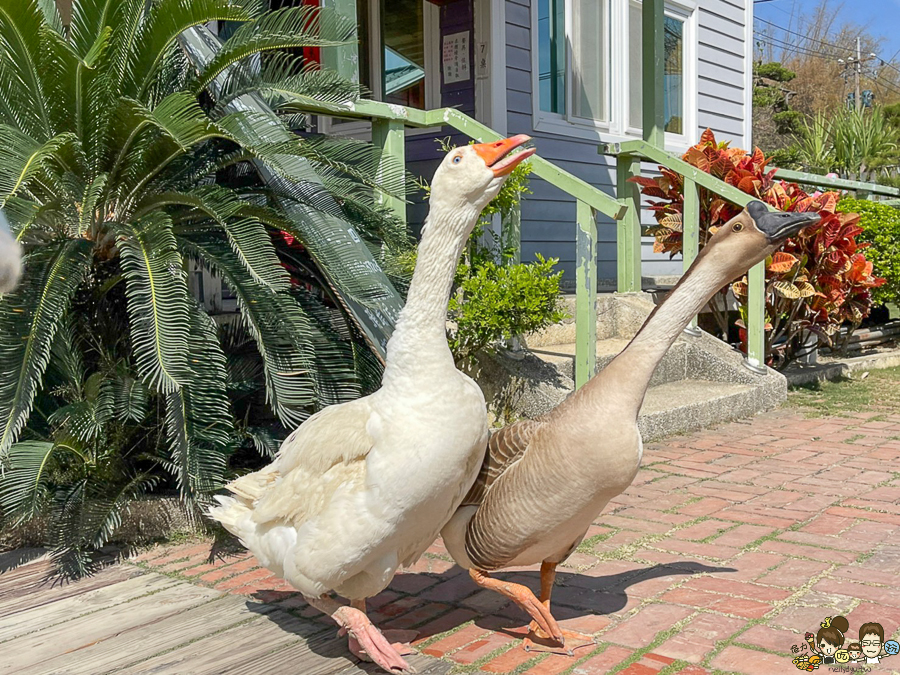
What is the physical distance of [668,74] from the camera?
12.0 meters

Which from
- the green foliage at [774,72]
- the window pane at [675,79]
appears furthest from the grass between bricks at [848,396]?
the green foliage at [774,72]

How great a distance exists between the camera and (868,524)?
14.6ft

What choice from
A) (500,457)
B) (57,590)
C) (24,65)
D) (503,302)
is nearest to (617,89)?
(503,302)

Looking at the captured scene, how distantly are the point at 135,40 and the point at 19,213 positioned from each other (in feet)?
3.67

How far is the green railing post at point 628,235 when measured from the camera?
26.5 ft

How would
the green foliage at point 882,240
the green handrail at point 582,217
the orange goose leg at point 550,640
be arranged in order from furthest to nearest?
the green foliage at point 882,240, the green handrail at point 582,217, the orange goose leg at point 550,640

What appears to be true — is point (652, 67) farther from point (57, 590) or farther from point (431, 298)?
point (57, 590)

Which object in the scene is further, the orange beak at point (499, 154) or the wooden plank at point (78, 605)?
the wooden plank at point (78, 605)

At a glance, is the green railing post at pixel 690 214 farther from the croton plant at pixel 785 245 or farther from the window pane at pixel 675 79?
the window pane at pixel 675 79

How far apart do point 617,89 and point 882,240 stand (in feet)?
13.4

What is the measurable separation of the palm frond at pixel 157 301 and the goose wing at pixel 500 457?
144 centimetres

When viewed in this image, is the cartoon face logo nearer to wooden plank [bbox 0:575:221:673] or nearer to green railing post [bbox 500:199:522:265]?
wooden plank [bbox 0:575:221:673]

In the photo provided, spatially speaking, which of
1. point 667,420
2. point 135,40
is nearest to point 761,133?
point 667,420

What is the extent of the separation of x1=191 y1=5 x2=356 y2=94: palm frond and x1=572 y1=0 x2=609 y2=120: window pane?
593 centimetres
